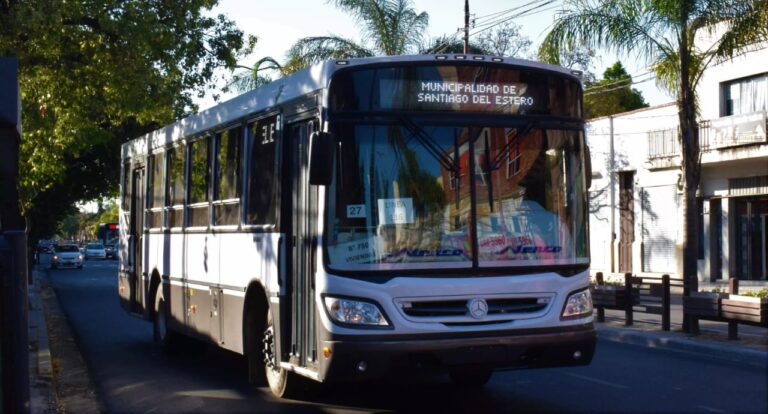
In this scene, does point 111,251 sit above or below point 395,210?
below

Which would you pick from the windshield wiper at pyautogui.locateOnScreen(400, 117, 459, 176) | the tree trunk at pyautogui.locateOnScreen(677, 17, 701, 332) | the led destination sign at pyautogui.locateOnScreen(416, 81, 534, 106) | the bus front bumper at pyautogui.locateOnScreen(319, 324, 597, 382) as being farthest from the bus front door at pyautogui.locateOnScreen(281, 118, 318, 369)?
the tree trunk at pyautogui.locateOnScreen(677, 17, 701, 332)

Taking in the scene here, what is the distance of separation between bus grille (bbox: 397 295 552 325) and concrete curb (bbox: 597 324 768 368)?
A: 5594mm

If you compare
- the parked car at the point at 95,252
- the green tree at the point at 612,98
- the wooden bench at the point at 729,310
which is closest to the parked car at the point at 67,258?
the parked car at the point at 95,252

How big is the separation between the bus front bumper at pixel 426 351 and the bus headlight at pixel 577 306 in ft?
0.79

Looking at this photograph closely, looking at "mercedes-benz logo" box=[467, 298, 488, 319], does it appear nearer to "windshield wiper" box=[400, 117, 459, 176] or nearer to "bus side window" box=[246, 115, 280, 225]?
"windshield wiper" box=[400, 117, 459, 176]

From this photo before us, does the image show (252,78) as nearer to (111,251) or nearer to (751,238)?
(751,238)

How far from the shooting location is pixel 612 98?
57.5 metres

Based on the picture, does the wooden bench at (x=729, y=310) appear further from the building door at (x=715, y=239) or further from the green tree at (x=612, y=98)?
the green tree at (x=612, y=98)

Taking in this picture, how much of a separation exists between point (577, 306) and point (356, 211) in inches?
80.0

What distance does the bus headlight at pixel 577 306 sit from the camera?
8.73m

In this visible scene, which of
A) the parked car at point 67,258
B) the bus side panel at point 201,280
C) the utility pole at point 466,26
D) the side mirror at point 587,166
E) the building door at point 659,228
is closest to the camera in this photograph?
the side mirror at point 587,166

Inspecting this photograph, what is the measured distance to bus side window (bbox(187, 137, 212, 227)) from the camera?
12227 millimetres

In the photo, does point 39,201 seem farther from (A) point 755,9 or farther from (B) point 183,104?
(A) point 755,9

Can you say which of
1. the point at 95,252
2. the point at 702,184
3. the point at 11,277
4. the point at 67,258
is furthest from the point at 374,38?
the point at 95,252
